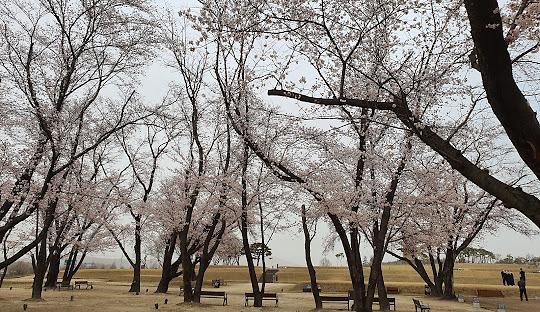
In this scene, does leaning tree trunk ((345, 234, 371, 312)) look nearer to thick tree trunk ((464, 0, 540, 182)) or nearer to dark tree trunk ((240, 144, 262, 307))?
dark tree trunk ((240, 144, 262, 307))

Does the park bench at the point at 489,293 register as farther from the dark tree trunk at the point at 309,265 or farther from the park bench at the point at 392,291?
the dark tree trunk at the point at 309,265

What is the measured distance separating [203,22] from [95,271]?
46183mm

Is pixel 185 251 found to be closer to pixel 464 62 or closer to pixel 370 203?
pixel 370 203

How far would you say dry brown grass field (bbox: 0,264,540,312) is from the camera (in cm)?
1733

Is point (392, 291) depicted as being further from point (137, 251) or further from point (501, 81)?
point (501, 81)

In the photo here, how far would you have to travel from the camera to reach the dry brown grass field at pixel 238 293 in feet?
56.9

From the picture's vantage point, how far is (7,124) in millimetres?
13680

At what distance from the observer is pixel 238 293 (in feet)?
88.6

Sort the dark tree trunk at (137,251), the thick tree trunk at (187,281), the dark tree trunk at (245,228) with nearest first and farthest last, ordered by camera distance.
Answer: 1. the dark tree trunk at (245,228)
2. the thick tree trunk at (187,281)
3. the dark tree trunk at (137,251)

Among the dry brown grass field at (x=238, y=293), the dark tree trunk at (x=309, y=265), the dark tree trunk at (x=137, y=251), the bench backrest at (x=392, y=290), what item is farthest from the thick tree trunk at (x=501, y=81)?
the bench backrest at (x=392, y=290)

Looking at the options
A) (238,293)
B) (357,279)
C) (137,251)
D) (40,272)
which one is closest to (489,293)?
(238,293)

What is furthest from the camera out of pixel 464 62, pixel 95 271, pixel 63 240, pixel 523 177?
pixel 95 271

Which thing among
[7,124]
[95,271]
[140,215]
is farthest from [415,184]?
[95,271]

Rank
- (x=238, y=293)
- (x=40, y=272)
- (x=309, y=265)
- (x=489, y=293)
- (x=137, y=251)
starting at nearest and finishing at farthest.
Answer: (x=309, y=265), (x=40, y=272), (x=489, y=293), (x=137, y=251), (x=238, y=293)
